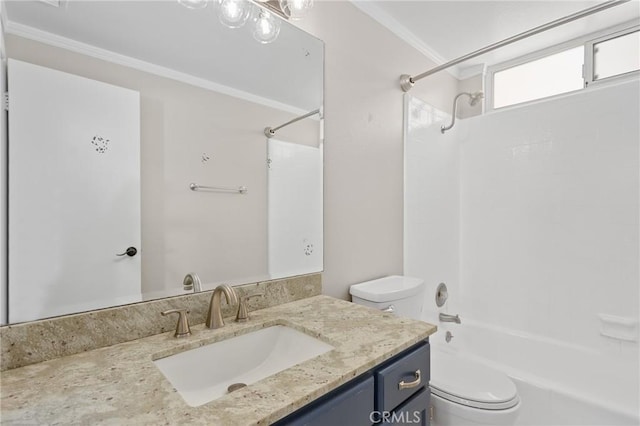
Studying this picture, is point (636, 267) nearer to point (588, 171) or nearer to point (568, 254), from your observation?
Answer: point (568, 254)

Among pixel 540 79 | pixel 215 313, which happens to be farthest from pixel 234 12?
pixel 540 79

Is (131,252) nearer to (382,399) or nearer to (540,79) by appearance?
(382,399)

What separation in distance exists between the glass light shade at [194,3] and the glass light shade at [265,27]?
0.21 meters

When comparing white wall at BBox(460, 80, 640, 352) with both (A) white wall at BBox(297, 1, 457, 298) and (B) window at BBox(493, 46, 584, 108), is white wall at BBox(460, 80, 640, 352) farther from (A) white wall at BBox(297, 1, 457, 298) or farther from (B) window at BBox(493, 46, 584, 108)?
(A) white wall at BBox(297, 1, 457, 298)

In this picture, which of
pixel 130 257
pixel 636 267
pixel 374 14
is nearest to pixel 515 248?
pixel 636 267

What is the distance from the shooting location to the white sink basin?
2.89 feet

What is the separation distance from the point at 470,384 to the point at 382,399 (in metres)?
1.03

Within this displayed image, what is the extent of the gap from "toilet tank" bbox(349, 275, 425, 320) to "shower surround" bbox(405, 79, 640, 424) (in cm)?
33

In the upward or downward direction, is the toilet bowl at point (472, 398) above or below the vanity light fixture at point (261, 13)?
below

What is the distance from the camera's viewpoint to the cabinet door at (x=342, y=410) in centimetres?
67

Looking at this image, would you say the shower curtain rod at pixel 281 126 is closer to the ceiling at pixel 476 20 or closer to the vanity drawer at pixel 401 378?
the ceiling at pixel 476 20

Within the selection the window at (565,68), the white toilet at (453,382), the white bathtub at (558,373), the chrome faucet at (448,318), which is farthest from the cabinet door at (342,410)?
the window at (565,68)

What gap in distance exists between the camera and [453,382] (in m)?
1.63

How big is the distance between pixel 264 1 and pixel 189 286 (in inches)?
44.9
